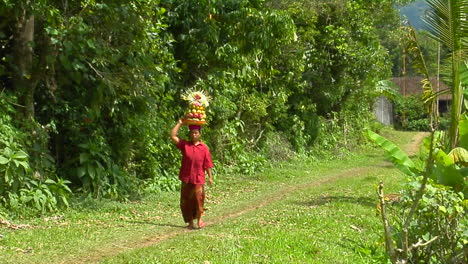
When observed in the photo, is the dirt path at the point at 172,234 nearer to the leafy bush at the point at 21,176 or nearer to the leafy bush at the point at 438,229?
the leafy bush at the point at 21,176

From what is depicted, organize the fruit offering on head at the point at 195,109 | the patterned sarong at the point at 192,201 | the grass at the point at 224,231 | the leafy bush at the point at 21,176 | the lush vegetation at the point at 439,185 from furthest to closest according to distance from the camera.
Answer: the leafy bush at the point at 21,176, the patterned sarong at the point at 192,201, the fruit offering on head at the point at 195,109, the grass at the point at 224,231, the lush vegetation at the point at 439,185

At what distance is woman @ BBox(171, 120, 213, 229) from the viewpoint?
904 centimetres

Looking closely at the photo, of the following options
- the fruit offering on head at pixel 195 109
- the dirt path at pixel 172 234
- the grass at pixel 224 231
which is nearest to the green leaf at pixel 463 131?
the grass at pixel 224 231

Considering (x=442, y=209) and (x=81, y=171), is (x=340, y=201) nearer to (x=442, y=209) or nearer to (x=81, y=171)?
(x=81, y=171)

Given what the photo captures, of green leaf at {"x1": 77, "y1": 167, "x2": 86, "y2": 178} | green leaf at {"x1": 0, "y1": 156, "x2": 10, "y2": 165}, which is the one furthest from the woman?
green leaf at {"x1": 77, "y1": 167, "x2": 86, "y2": 178}

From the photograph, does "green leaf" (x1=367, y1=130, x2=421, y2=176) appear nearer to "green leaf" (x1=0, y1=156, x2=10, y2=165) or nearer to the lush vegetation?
the lush vegetation

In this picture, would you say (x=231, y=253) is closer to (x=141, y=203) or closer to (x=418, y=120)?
(x=141, y=203)

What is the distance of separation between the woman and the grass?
0.32 metres

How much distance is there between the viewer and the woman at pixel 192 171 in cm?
904

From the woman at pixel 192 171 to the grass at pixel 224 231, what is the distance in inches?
12.8

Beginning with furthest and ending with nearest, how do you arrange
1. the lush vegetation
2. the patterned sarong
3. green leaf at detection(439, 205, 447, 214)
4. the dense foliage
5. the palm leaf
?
the dense foliage → the patterned sarong → the palm leaf → green leaf at detection(439, 205, 447, 214) → the lush vegetation

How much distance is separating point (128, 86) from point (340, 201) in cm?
448

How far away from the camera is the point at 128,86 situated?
11.2 m

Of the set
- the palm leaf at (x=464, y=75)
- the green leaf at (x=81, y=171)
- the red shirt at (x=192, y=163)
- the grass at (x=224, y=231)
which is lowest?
the grass at (x=224, y=231)
